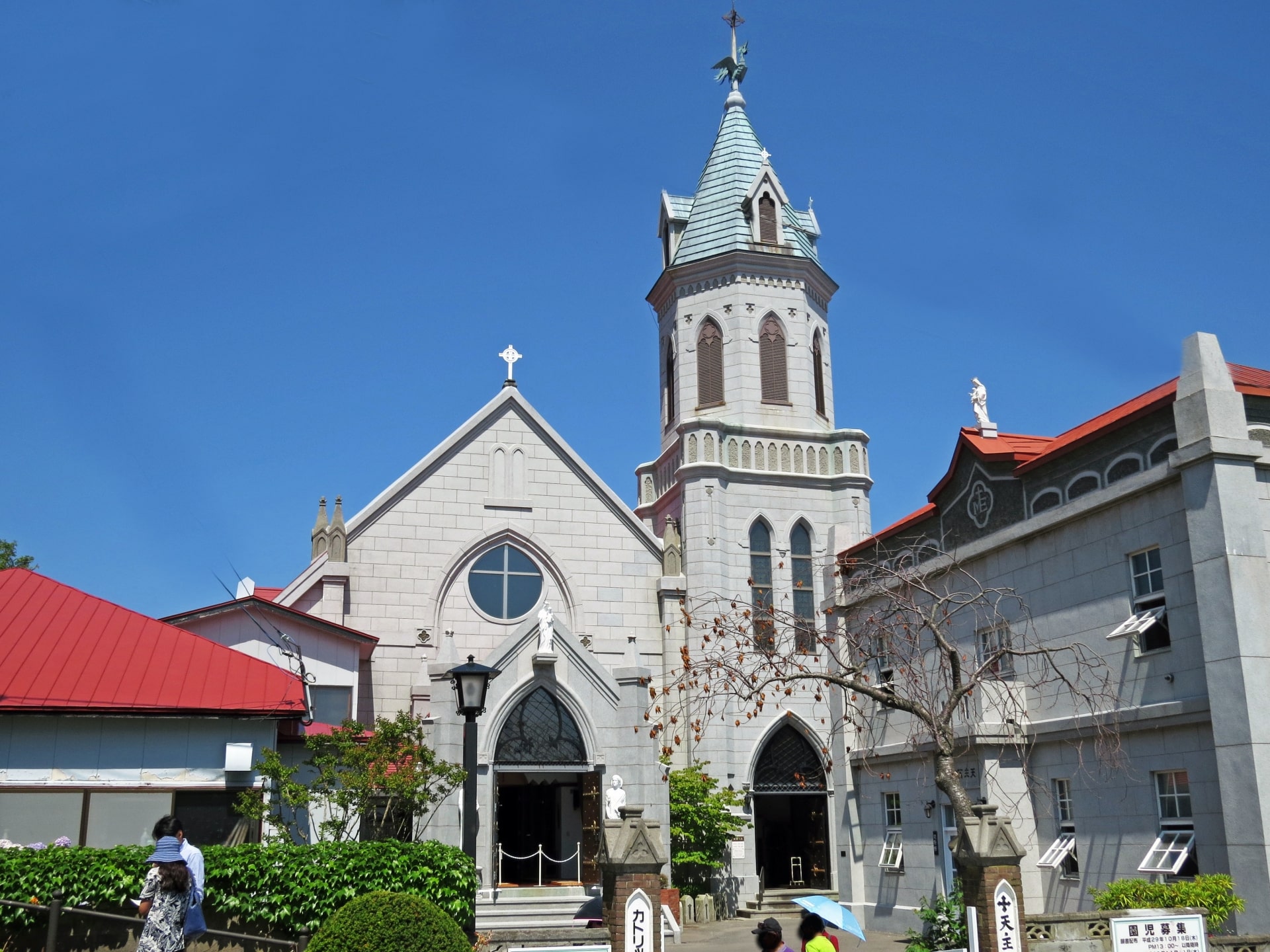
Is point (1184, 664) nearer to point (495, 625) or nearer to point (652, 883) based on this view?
point (652, 883)

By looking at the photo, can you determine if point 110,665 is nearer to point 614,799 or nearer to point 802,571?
point 614,799

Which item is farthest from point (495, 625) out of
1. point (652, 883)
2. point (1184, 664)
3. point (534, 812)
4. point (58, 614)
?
point (1184, 664)

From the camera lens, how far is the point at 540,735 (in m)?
26.2

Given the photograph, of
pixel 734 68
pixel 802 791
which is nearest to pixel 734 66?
pixel 734 68

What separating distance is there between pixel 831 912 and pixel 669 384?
25.3 meters

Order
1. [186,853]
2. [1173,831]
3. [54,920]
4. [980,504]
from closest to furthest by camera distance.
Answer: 1. [186,853]
2. [54,920]
3. [1173,831]
4. [980,504]

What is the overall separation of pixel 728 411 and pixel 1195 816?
754 inches

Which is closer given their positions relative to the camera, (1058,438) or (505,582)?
(1058,438)

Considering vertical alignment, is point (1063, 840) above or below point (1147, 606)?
below

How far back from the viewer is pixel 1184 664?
17.7 m

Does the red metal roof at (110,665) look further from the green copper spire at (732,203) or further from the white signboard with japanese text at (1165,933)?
the green copper spire at (732,203)

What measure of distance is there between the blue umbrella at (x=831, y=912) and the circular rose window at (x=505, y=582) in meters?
18.8

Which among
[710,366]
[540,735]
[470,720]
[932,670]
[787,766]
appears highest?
[710,366]

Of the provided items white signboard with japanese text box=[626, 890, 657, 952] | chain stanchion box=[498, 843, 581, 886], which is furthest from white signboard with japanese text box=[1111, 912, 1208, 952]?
chain stanchion box=[498, 843, 581, 886]
